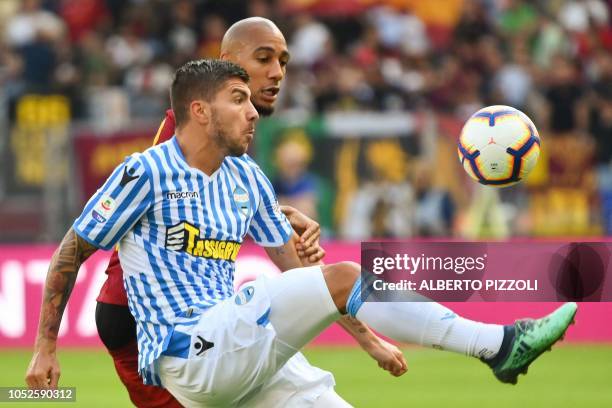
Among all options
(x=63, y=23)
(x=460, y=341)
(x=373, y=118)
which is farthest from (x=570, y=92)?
(x=460, y=341)

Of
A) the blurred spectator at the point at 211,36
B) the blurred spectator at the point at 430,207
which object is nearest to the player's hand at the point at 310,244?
the blurred spectator at the point at 430,207

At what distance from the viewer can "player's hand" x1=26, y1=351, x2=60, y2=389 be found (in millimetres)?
5410

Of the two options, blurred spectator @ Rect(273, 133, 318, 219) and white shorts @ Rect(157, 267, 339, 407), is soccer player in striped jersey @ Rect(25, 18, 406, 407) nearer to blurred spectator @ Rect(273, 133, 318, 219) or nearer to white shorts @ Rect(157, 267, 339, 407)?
white shorts @ Rect(157, 267, 339, 407)

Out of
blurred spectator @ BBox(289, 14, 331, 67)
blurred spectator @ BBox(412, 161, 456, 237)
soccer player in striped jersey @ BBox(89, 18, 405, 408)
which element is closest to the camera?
soccer player in striped jersey @ BBox(89, 18, 405, 408)

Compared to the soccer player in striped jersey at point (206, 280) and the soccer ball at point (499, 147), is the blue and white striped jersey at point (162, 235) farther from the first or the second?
the soccer ball at point (499, 147)

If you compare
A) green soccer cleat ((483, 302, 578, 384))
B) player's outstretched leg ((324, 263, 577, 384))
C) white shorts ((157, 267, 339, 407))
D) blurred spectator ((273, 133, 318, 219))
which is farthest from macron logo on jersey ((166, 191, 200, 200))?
blurred spectator ((273, 133, 318, 219))

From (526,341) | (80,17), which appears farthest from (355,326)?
(80,17)

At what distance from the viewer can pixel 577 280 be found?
232 inches

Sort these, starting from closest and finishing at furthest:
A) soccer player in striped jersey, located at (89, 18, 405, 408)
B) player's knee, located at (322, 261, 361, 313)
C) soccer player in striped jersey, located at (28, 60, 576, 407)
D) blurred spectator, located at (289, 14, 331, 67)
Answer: player's knee, located at (322, 261, 361, 313) < soccer player in striped jersey, located at (28, 60, 576, 407) < soccer player in striped jersey, located at (89, 18, 405, 408) < blurred spectator, located at (289, 14, 331, 67)

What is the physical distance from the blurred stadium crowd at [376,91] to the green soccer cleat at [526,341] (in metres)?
10.5

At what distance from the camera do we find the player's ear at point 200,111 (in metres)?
5.63

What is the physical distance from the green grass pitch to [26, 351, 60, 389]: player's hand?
13.9 ft

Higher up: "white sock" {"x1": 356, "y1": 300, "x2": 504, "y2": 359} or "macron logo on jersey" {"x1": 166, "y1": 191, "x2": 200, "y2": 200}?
"macron logo on jersey" {"x1": 166, "y1": 191, "x2": 200, "y2": 200}

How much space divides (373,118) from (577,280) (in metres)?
9.96
